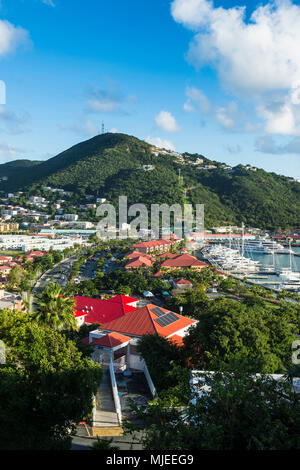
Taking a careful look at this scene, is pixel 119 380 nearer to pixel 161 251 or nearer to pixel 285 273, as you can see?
pixel 285 273

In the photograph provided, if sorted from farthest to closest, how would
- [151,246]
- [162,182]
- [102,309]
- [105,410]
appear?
[162,182] < [151,246] < [102,309] < [105,410]

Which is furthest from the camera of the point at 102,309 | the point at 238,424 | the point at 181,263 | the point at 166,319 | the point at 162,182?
the point at 162,182

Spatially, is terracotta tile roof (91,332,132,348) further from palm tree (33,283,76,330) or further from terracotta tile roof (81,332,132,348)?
palm tree (33,283,76,330)

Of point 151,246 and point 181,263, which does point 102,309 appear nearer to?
point 181,263

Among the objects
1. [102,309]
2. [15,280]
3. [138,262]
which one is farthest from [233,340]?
[138,262]

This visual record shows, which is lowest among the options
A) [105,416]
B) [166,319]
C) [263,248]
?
[105,416]
